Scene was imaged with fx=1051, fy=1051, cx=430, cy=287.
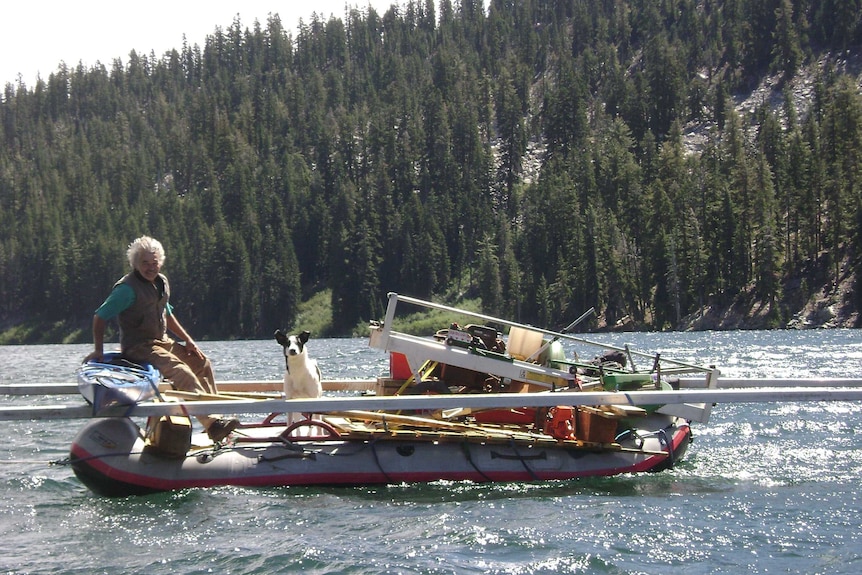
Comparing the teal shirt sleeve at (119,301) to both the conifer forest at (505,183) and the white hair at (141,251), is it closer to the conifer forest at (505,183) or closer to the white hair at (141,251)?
the white hair at (141,251)

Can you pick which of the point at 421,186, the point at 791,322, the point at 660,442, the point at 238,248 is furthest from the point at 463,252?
the point at 660,442

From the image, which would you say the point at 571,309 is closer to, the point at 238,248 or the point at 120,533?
the point at 238,248

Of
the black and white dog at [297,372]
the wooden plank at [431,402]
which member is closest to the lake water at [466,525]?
the wooden plank at [431,402]

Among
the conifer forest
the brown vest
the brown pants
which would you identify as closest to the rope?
the brown pants

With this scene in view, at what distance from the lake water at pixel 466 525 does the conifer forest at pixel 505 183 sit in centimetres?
7582

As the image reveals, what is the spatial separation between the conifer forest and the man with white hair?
257ft

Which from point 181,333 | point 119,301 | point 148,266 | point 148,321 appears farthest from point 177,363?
point 148,266

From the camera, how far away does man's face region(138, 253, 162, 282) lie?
1339cm

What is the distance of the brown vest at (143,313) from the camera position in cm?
1358

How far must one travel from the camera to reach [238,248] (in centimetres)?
13438

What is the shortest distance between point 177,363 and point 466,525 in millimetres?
4546

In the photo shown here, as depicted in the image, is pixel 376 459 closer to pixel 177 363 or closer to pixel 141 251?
pixel 177 363

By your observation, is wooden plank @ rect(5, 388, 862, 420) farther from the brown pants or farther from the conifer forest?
the conifer forest

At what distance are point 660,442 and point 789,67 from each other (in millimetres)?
148607
